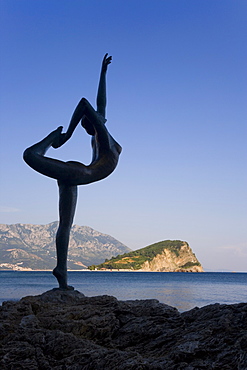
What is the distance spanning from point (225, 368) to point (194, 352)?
355mm

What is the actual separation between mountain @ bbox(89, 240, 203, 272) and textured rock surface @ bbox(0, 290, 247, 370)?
4482 inches

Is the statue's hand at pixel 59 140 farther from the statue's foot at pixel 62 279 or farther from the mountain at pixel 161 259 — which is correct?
the mountain at pixel 161 259

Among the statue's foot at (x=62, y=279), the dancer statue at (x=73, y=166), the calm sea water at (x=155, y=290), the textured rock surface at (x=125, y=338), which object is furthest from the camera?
the calm sea water at (x=155, y=290)

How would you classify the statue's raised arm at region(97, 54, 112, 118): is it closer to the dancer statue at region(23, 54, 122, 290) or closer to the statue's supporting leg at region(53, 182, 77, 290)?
the dancer statue at region(23, 54, 122, 290)

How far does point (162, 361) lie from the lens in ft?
13.2

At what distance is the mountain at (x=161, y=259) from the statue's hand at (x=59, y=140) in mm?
111722

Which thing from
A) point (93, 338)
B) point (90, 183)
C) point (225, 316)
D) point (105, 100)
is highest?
point (105, 100)

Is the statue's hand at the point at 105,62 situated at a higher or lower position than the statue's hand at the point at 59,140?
higher

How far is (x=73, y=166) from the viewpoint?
25.7ft

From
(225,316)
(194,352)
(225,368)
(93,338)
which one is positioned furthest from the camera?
(93,338)

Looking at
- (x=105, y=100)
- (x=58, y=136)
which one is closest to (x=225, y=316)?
(x=58, y=136)

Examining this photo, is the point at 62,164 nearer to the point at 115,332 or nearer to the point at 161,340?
the point at 115,332

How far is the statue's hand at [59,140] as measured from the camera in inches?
327

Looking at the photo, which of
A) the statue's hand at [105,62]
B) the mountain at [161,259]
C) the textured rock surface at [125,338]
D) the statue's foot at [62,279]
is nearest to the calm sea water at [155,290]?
the statue's foot at [62,279]
